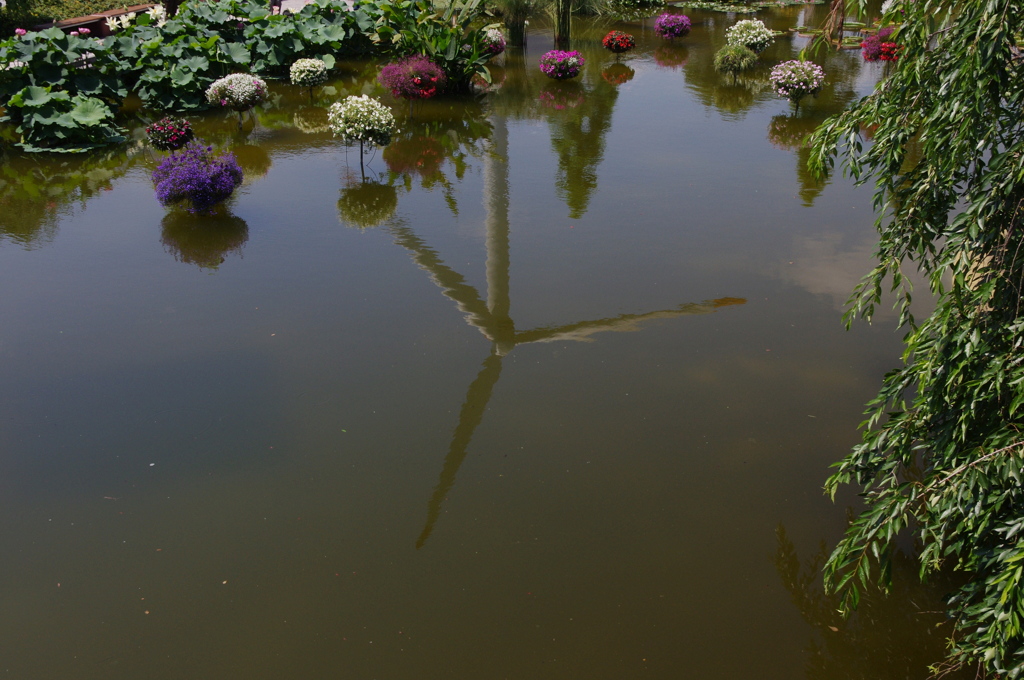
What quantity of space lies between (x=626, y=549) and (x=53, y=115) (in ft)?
41.9

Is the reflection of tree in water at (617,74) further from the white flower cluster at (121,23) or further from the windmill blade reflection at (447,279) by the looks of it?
the white flower cluster at (121,23)

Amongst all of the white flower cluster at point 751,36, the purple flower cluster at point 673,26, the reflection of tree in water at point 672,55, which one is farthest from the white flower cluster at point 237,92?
the purple flower cluster at point 673,26

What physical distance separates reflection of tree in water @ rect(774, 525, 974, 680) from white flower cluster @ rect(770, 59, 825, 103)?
12.0m

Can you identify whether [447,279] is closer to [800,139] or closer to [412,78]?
[412,78]

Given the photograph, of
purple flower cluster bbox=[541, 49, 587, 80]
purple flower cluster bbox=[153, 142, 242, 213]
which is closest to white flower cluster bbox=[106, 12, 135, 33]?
purple flower cluster bbox=[153, 142, 242, 213]

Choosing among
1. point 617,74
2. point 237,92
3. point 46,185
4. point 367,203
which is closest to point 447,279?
point 367,203

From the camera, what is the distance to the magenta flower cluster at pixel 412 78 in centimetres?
1523

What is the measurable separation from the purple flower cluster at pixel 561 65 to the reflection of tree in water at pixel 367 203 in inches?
297

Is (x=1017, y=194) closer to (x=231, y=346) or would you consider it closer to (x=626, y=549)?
(x=626, y=549)

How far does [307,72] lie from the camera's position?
1630cm

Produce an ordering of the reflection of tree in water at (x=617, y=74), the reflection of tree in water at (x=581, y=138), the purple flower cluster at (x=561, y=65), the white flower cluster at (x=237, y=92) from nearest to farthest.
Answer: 1. the reflection of tree in water at (x=581, y=138)
2. the white flower cluster at (x=237, y=92)
3. the purple flower cluster at (x=561, y=65)
4. the reflection of tree in water at (x=617, y=74)

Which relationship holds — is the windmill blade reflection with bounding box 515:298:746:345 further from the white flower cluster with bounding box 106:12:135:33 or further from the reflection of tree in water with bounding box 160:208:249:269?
the white flower cluster with bounding box 106:12:135:33

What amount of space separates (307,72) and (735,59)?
9.81m

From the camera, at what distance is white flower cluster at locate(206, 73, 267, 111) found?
13938 millimetres
